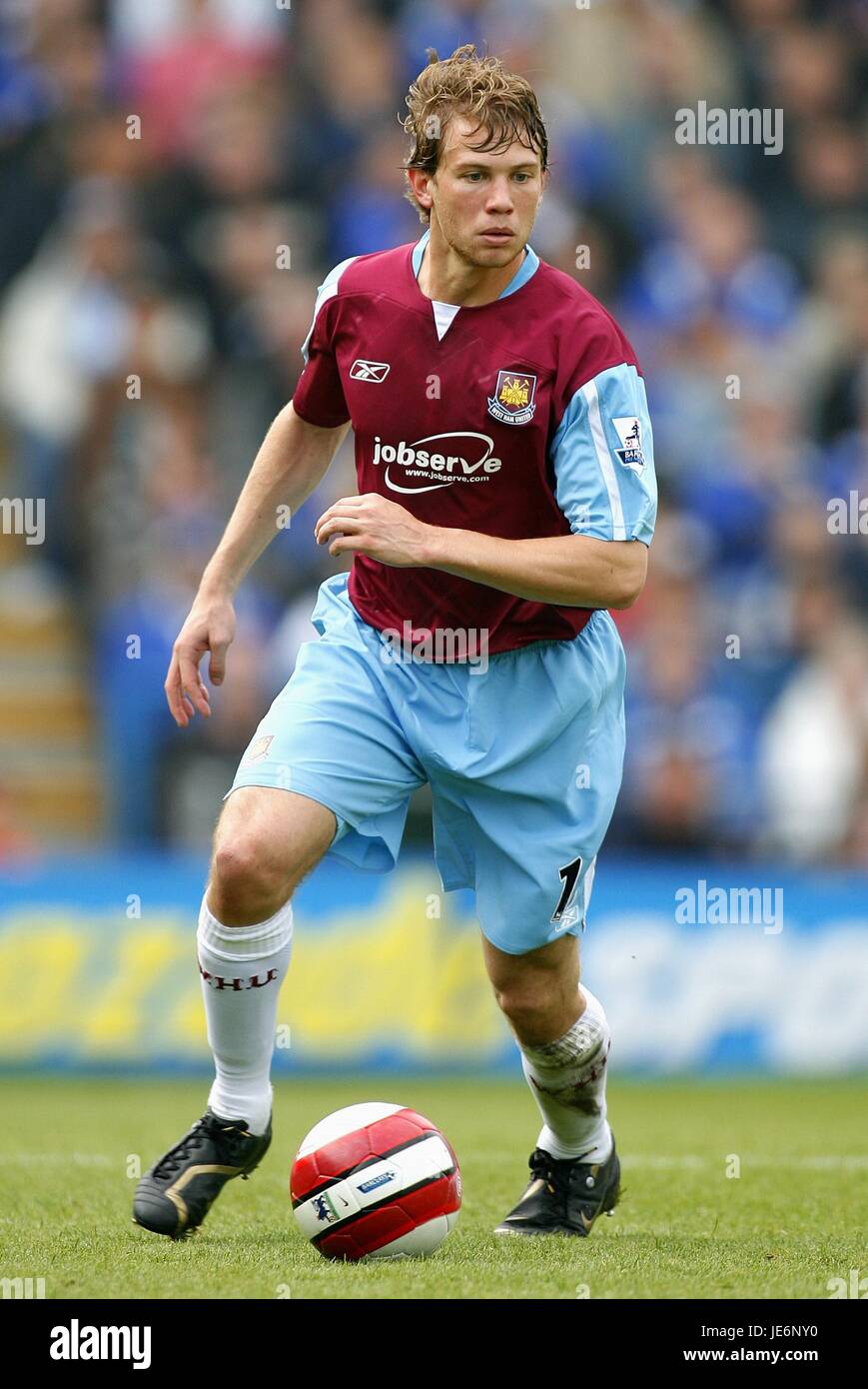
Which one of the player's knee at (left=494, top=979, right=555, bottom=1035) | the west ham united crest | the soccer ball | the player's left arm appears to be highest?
the west ham united crest

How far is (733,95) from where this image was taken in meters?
14.4

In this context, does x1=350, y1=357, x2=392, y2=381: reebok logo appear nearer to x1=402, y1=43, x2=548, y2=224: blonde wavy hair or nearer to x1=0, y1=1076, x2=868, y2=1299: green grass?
x1=402, y1=43, x2=548, y2=224: blonde wavy hair

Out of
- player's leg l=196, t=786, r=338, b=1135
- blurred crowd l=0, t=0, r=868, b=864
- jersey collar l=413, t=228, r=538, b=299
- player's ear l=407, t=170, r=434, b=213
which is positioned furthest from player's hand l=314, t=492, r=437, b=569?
blurred crowd l=0, t=0, r=868, b=864

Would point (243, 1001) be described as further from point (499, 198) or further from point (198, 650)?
point (499, 198)

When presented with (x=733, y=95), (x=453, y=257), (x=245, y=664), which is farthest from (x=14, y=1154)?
(x=733, y=95)

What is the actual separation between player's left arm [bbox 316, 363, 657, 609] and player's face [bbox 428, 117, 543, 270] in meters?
0.42

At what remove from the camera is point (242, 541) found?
537 centimetres

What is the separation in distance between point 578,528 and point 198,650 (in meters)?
1.13

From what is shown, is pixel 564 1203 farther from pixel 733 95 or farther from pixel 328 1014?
pixel 733 95

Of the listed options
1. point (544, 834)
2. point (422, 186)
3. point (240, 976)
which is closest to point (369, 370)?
point (422, 186)

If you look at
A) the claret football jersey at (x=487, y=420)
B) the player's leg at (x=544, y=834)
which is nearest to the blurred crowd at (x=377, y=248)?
the player's leg at (x=544, y=834)

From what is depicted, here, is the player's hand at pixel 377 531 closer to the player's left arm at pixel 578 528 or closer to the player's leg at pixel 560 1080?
the player's left arm at pixel 578 528

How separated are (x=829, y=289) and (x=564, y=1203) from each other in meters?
9.62

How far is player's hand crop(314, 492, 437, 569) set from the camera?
4.52 metres
